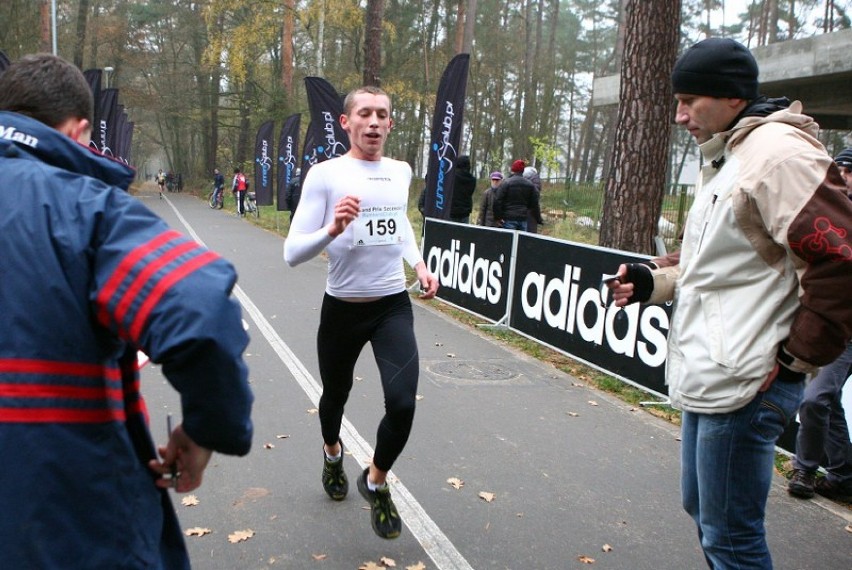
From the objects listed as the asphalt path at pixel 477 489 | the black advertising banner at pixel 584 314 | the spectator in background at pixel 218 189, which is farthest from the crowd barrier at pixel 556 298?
the spectator in background at pixel 218 189

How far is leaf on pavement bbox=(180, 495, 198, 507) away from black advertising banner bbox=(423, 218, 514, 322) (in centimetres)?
577

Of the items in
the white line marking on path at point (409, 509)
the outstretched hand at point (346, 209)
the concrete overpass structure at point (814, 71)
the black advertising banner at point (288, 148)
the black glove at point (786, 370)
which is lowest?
the white line marking on path at point (409, 509)

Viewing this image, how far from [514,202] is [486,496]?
8.89 meters

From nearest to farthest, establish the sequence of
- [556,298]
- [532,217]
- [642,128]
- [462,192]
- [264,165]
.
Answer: [642,128] < [556,298] < [532,217] < [462,192] < [264,165]

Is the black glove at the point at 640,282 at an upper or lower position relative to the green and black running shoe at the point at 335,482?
upper

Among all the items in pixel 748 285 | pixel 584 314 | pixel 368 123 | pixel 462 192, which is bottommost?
pixel 584 314

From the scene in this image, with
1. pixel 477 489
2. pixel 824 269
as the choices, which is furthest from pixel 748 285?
pixel 477 489

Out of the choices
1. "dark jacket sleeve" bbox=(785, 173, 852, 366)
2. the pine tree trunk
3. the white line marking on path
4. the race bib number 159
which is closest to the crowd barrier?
the pine tree trunk

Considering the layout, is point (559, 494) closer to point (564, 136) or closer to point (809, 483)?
point (809, 483)

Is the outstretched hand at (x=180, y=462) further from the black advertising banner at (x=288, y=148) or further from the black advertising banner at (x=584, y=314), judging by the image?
the black advertising banner at (x=288, y=148)

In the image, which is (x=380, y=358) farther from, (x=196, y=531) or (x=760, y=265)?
(x=760, y=265)

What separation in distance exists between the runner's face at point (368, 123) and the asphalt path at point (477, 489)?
2.06 meters

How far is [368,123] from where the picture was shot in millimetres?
3910

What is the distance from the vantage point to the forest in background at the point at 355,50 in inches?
1272
